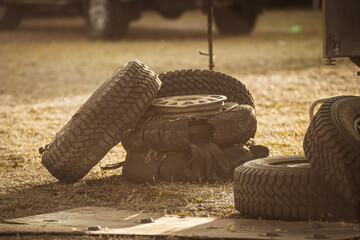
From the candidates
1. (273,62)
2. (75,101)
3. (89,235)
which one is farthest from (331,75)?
(89,235)

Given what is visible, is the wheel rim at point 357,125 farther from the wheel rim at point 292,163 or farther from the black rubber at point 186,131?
the black rubber at point 186,131

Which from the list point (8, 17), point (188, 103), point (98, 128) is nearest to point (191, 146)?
point (188, 103)

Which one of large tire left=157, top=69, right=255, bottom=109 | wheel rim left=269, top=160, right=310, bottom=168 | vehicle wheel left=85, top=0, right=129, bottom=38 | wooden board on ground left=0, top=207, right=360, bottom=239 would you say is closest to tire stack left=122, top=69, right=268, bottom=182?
large tire left=157, top=69, right=255, bottom=109

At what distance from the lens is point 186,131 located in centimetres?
504

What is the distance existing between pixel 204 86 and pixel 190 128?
2.55 feet

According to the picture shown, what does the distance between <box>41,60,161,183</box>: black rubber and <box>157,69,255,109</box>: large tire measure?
0.65 m

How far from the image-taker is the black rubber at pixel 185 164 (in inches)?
198

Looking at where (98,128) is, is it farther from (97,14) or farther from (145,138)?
(97,14)

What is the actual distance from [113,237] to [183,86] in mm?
2275

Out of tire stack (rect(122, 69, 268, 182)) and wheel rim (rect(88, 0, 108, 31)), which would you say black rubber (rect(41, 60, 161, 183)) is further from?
wheel rim (rect(88, 0, 108, 31))

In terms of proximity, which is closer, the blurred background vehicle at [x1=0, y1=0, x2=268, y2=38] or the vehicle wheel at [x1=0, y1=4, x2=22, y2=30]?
the blurred background vehicle at [x1=0, y1=0, x2=268, y2=38]

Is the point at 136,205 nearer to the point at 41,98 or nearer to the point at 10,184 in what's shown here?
the point at 10,184

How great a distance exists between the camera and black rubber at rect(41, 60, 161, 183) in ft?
16.4

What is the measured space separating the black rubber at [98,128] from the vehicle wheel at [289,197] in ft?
3.91
